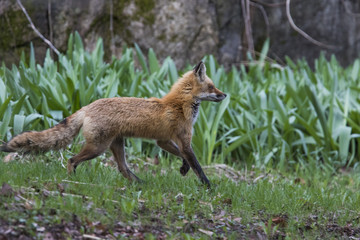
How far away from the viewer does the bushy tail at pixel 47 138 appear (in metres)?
5.00

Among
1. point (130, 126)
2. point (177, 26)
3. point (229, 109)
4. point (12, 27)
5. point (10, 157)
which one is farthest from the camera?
point (177, 26)

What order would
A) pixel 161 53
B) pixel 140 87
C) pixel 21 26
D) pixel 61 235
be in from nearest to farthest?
pixel 61 235 → pixel 140 87 → pixel 21 26 → pixel 161 53

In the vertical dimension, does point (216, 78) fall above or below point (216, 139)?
above

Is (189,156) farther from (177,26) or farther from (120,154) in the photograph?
(177,26)

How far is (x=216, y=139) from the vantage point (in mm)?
8227

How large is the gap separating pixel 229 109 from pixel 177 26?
9.92ft

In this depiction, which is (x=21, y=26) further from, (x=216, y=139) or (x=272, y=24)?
(x=272, y=24)

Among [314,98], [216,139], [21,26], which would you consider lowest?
[216,139]

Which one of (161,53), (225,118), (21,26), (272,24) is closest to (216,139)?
(225,118)

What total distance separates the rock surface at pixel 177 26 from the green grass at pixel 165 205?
14.4ft

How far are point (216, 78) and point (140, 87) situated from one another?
4.71ft

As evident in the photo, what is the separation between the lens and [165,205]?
4.61 meters

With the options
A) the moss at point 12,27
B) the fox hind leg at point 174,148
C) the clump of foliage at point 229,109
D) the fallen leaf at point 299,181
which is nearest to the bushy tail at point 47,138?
the fox hind leg at point 174,148

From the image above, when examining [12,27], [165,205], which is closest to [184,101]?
[165,205]
